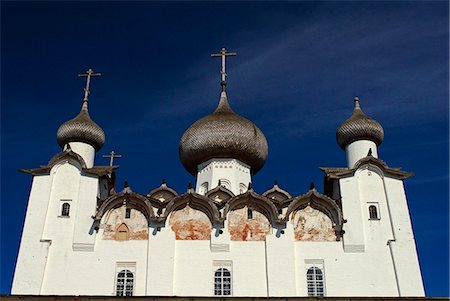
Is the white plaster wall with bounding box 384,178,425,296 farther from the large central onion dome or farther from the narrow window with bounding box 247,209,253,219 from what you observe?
the large central onion dome

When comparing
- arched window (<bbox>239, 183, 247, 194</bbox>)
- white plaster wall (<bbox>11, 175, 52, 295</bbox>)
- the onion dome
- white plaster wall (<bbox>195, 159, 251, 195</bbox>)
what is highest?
the onion dome

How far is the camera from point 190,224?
15266 mm

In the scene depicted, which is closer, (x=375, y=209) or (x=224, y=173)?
(x=375, y=209)

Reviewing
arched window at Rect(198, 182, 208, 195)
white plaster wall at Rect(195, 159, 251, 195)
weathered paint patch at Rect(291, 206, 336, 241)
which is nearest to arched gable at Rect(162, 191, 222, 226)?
weathered paint patch at Rect(291, 206, 336, 241)

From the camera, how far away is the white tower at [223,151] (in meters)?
18.3

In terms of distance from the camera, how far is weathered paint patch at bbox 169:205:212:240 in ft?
49.5

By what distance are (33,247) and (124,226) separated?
2.16 meters

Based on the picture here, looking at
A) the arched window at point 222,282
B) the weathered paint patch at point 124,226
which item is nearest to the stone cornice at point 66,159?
the weathered paint patch at point 124,226

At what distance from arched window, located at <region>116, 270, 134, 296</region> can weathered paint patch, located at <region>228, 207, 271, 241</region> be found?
258cm

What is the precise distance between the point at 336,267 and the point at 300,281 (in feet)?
3.09

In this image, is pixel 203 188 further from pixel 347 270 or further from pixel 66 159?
pixel 347 270

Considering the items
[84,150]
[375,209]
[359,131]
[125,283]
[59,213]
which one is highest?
[359,131]

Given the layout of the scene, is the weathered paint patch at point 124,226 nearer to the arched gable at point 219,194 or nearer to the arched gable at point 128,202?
the arched gable at point 128,202

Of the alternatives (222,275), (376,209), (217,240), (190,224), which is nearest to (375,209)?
(376,209)
